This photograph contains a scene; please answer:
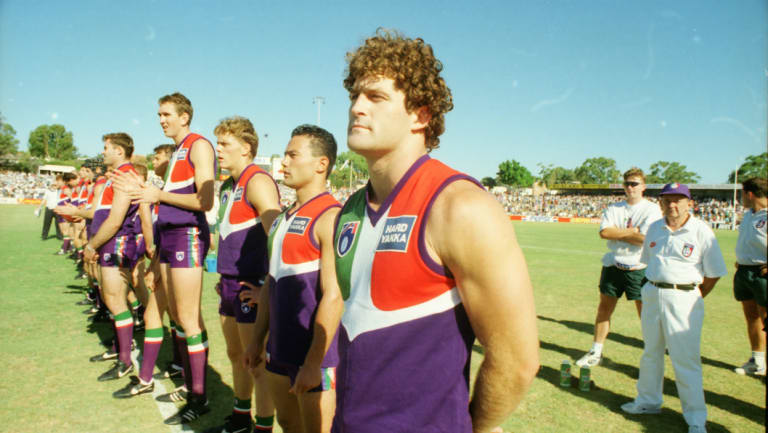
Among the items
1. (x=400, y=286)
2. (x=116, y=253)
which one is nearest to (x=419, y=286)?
(x=400, y=286)

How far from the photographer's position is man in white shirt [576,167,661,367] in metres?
5.90

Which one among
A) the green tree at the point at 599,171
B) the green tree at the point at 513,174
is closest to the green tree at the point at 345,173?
the green tree at the point at 513,174

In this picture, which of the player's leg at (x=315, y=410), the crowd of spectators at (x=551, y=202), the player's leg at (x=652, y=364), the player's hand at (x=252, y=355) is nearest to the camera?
the player's leg at (x=315, y=410)

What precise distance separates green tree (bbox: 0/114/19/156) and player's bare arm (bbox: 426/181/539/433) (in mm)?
118650

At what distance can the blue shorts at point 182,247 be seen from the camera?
4.20 metres

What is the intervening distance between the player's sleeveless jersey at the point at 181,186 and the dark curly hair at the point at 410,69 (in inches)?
120

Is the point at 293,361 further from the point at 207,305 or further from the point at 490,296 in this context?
the point at 207,305

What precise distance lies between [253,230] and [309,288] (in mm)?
1190

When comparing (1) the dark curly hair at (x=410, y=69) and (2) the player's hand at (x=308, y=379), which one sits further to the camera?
(2) the player's hand at (x=308, y=379)

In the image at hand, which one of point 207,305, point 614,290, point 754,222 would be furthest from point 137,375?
point 754,222

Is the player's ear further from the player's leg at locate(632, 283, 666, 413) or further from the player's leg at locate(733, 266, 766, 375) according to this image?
the player's leg at locate(733, 266, 766, 375)

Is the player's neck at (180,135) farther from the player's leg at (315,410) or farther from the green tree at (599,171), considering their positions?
the green tree at (599,171)

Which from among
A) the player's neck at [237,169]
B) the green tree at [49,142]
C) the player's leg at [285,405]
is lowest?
the player's leg at [285,405]

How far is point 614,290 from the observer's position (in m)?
6.07
